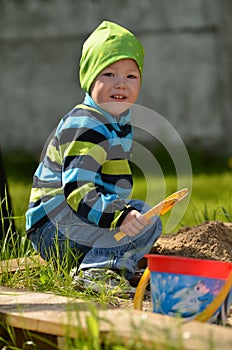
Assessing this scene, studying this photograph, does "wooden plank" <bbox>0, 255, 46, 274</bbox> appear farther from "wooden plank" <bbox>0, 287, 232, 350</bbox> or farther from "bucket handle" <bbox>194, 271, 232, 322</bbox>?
"bucket handle" <bbox>194, 271, 232, 322</bbox>

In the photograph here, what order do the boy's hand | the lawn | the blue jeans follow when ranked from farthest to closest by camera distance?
the lawn
the blue jeans
the boy's hand

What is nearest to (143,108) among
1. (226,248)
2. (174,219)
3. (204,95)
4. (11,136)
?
(204,95)

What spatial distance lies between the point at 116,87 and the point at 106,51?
0.49ft

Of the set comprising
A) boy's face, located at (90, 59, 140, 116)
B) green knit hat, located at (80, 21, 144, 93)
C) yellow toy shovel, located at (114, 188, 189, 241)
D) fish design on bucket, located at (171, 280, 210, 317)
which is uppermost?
green knit hat, located at (80, 21, 144, 93)

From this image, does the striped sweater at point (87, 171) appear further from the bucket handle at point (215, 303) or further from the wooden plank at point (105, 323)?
the bucket handle at point (215, 303)

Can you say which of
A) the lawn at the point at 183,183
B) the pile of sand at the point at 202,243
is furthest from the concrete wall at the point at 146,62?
the pile of sand at the point at 202,243

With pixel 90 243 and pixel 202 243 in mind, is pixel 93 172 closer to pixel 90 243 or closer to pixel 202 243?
pixel 90 243

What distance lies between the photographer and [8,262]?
3.63 m

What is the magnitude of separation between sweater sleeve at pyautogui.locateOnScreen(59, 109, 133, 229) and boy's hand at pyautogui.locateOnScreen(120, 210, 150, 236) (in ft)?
0.10

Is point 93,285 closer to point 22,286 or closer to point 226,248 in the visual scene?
point 22,286

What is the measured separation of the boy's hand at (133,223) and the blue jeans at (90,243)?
0.58 ft

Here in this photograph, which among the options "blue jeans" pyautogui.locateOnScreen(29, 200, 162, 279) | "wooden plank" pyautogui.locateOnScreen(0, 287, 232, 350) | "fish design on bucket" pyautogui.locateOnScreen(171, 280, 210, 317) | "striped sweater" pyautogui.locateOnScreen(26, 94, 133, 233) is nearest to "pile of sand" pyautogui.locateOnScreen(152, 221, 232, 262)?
"blue jeans" pyautogui.locateOnScreen(29, 200, 162, 279)

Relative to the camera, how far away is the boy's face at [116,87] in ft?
11.7

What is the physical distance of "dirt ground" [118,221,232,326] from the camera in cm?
375
